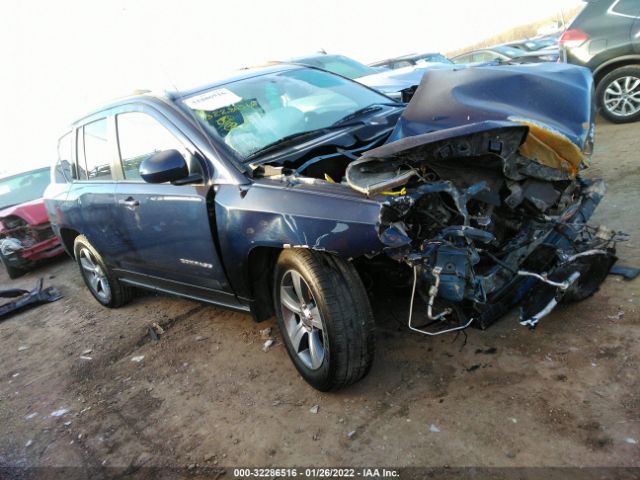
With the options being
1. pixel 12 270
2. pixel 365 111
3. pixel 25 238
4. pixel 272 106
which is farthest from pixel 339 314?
pixel 12 270

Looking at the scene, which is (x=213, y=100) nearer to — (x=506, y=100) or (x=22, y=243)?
(x=506, y=100)

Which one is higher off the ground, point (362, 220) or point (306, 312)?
point (362, 220)

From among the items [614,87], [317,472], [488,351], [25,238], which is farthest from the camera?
[25,238]

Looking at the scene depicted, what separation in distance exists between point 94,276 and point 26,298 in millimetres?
1379

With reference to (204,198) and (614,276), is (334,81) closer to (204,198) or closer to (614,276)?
(204,198)

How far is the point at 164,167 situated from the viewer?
114 inches

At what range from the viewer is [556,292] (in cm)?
255

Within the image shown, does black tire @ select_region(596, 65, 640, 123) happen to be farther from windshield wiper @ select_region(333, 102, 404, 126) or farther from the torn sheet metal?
windshield wiper @ select_region(333, 102, 404, 126)

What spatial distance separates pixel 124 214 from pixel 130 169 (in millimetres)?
338

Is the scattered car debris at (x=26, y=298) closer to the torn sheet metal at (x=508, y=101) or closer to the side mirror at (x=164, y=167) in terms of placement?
the side mirror at (x=164, y=167)

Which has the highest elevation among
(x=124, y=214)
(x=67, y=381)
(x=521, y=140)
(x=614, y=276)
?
(x=521, y=140)

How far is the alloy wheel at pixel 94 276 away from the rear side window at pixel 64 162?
0.72 m

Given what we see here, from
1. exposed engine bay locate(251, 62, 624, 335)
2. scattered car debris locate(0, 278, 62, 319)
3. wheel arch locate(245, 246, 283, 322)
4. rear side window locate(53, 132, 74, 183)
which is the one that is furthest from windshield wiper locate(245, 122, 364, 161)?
scattered car debris locate(0, 278, 62, 319)

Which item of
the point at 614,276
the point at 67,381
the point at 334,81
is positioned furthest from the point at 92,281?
the point at 614,276
